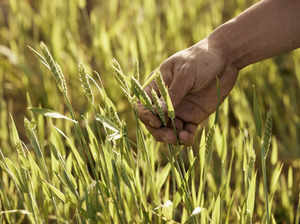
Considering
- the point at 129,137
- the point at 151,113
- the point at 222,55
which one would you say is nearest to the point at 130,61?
the point at 129,137

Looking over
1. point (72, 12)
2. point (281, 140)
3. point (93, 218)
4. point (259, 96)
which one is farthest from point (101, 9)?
point (93, 218)

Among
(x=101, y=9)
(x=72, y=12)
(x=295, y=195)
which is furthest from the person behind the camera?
(x=101, y=9)

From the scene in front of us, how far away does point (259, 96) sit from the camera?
1.69m

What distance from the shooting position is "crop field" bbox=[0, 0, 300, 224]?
2.94 ft

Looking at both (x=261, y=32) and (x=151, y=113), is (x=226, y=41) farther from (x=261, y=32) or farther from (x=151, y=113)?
(x=151, y=113)

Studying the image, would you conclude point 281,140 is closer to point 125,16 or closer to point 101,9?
point 125,16

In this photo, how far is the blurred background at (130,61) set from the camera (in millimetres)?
1611

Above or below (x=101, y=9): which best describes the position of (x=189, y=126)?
below

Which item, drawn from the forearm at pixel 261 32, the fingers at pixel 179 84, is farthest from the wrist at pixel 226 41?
the fingers at pixel 179 84

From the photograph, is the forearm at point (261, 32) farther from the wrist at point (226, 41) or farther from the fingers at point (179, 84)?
the fingers at point (179, 84)

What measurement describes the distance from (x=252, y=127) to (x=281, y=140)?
29 centimetres

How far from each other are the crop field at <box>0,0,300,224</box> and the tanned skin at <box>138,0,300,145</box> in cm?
8

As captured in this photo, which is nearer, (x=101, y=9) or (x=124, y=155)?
(x=124, y=155)

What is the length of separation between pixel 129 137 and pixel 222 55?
71 cm
